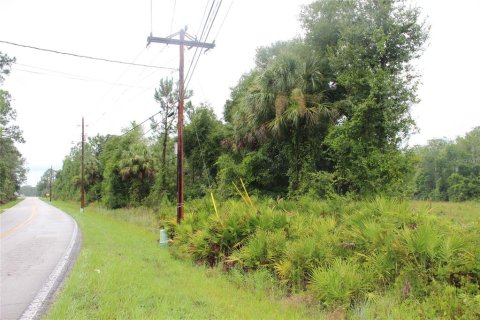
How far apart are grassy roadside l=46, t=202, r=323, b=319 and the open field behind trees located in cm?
2

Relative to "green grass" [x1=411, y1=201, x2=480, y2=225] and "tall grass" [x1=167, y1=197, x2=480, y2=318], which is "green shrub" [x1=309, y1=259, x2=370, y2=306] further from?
"green grass" [x1=411, y1=201, x2=480, y2=225]

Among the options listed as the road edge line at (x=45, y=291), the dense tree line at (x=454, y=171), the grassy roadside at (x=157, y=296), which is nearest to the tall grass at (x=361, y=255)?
the grassy roadside at (x=157, y=296)

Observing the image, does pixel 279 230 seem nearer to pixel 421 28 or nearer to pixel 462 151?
pixel 421 28

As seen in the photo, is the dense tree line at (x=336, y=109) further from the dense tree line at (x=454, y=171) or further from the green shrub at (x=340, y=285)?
the dense tree line at (x=454, y=171)

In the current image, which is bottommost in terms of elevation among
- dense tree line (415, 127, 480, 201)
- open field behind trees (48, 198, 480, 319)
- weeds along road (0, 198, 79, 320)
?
weeds along road (0, 198, 79, 320)

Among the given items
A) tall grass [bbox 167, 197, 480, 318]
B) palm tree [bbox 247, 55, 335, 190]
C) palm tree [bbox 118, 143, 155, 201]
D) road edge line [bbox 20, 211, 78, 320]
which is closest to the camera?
tall grass [bbox 167, 197, 480, 318]

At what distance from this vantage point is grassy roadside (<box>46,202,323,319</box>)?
5461mm

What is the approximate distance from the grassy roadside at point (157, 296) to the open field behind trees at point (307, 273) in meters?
0.02

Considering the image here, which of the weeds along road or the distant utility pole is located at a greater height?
the distant utility pole

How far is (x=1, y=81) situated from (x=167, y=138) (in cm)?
1381

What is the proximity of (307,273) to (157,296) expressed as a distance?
9.46 feet

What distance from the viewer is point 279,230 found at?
8781 mm

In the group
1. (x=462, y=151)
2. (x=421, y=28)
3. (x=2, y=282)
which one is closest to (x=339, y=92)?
(x=421, y=28)

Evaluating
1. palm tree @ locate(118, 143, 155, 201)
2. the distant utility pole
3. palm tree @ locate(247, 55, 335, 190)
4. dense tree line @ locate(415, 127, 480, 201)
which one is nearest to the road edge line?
the distant utility pole
